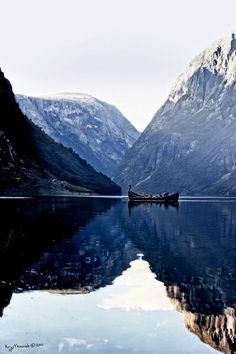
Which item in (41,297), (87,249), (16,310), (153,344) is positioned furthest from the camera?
(87,249)

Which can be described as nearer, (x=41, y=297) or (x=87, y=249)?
(x=41, y=297)

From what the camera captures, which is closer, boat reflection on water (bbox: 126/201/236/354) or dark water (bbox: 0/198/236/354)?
dark water (bbox: 0/198/236/354)

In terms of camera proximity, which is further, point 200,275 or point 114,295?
point 200,275

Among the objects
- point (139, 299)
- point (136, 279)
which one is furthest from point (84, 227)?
point (139, 299)

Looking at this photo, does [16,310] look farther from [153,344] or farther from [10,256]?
[10,256]

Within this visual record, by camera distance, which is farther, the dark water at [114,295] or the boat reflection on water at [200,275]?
the boat reflection on water at [200,275]

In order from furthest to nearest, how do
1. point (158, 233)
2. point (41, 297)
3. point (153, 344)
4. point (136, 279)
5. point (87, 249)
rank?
point (158, 233), point (87, 249), point (136, 279), point (41, 297), point (153, 344)

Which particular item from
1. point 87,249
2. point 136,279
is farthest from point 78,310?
point 87,249
